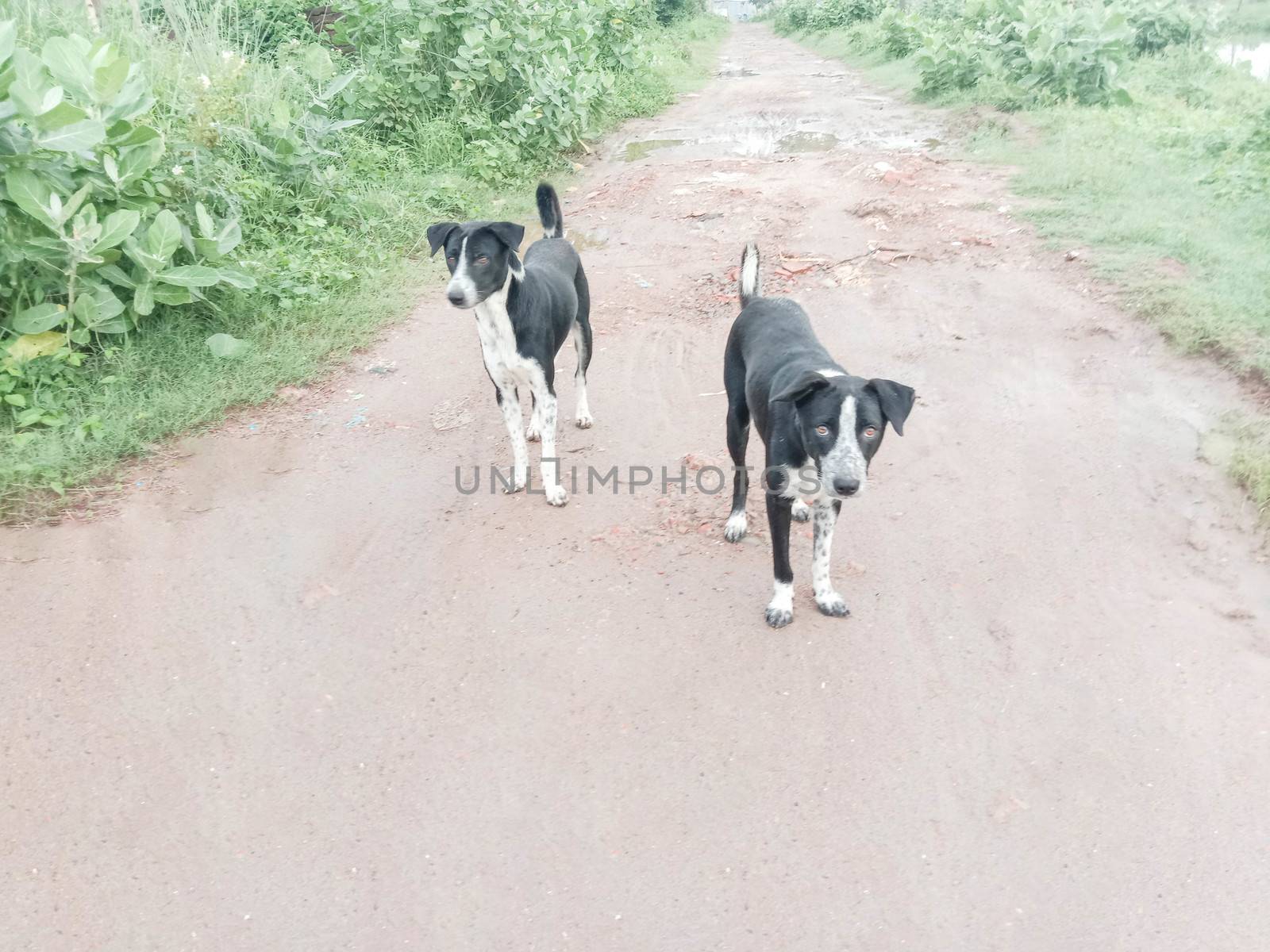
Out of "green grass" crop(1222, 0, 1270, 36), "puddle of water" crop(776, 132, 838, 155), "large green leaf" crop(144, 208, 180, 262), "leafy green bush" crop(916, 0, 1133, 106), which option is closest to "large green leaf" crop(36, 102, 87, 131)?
"large green leaf" crop(144, 208, 180, 262)

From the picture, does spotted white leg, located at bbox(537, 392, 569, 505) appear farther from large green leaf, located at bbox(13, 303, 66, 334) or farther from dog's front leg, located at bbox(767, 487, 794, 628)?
large green leaf, located at bbox(13, 303, 66, 334)

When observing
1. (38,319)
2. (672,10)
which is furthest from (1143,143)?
(672,10)

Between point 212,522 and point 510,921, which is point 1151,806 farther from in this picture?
point 212,522

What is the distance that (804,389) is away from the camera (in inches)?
117

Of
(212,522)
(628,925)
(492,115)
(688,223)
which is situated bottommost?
(628,925)

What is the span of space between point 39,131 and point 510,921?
4619mm

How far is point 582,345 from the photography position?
5.02m

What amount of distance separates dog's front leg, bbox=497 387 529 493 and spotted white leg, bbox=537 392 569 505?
12 cm

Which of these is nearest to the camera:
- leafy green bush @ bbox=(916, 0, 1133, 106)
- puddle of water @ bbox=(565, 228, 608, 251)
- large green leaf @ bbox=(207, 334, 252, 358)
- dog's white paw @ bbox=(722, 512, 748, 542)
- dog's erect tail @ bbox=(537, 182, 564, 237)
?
dog's white paw @ bbox=(722, 512, 748, 542)

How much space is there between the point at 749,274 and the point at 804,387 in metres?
1.41

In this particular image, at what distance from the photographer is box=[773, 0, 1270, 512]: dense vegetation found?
5.67m

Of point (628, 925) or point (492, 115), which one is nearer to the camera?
point (628, 925)

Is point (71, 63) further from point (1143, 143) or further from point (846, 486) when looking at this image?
point (1143, 143)

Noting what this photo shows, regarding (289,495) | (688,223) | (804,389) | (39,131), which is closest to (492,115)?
(688,223)
